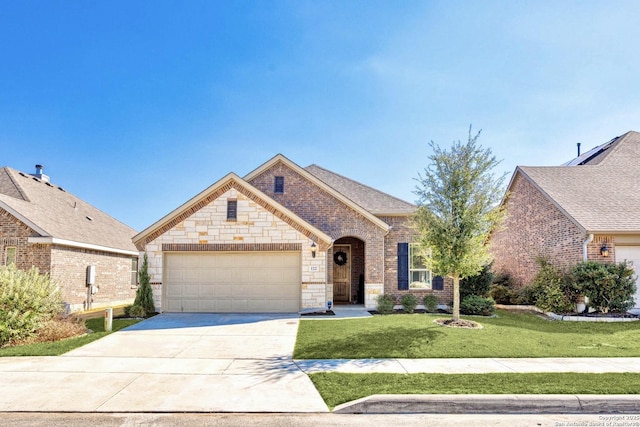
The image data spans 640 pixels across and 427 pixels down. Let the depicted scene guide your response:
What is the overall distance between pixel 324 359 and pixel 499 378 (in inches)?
123

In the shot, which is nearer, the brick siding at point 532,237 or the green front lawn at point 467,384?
the green front lawn at point 467,384

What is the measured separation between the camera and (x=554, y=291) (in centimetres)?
1352

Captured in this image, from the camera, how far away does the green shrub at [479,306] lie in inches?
539

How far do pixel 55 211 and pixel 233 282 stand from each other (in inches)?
353

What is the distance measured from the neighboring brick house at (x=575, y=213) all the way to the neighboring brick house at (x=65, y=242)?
665 inches

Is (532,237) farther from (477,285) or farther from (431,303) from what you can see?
(431,303)

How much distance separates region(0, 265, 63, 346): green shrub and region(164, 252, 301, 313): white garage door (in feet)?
14.0

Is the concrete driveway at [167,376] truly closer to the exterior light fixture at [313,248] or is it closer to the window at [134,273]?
the exterior light fixture at [313,248]

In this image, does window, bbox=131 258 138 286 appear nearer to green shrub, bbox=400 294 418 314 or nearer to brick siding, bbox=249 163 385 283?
brick siding, bbox=249 163 385 283

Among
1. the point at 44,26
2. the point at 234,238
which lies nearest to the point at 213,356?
the point at 234,238

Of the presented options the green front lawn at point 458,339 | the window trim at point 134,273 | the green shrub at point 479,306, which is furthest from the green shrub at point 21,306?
the green shrub at point 479,306

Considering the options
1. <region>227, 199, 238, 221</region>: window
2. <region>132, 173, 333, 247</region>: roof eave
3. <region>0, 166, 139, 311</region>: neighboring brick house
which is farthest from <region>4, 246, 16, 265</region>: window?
<region>227, 199, 238, 221</region>: window

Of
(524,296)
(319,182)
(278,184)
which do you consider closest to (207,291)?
(278,184)

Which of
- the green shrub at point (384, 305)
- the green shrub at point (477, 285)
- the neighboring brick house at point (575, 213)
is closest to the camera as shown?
the neighboring brick house at point (575, 213)
